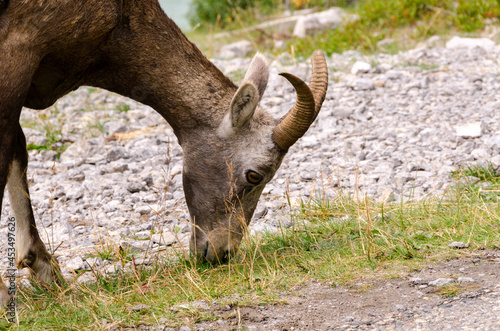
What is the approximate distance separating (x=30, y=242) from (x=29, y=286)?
339 mm

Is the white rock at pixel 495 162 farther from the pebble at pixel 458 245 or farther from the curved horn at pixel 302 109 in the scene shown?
the curved horn at pixel 302 109

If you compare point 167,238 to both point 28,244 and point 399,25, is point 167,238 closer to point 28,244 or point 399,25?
point 28,244

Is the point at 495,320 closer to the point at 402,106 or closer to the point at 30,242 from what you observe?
the point at 30,242

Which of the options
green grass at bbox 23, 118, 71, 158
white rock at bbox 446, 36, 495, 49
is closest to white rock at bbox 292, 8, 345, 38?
white rock at bbox 446, 36, 495, 49

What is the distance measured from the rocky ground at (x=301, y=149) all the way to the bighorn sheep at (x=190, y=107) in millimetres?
269

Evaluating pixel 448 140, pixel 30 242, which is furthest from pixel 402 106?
pixel 30 242

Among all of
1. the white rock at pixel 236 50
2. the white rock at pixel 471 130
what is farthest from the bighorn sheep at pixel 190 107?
the white rock at pixel 236 50

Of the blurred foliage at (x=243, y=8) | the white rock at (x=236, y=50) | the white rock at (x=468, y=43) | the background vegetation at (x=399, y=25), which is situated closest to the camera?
the white rock at (x=468, y=43)

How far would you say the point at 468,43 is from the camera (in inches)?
433

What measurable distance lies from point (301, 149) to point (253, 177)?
2.94 meters

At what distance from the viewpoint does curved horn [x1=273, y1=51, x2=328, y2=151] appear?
4.30m

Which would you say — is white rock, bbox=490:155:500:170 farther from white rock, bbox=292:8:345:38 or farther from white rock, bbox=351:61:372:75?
white rock, bbox=292:8:345:38

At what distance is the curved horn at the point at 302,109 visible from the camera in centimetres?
430

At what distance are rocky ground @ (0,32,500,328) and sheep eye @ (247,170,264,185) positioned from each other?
631 millimetres
